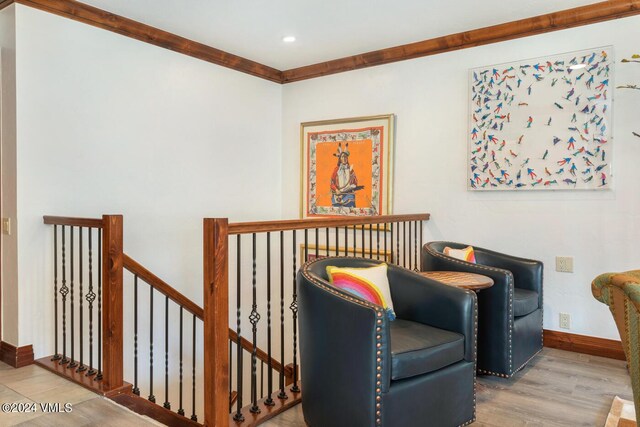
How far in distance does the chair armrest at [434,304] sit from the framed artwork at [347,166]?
1854 mm

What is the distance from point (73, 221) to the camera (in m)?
2.78

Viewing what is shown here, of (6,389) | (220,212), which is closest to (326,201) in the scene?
(220,212)

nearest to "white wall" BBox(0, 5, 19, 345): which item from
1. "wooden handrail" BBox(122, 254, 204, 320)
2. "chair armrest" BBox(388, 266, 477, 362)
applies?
"wooden handrail" BBox(122, 254, 204, 320)

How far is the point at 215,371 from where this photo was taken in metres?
1.99

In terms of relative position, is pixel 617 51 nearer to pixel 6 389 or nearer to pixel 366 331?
pixel 366 331

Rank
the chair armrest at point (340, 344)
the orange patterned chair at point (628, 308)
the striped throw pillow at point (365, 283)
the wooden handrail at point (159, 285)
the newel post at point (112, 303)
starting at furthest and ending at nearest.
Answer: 1. the wooden handrail at point (159, 285)
2. the newel post at point (112, 303)
3. the striped throw pillow at point (365, 283)
4. the chair armrest at point (340, 344)
5. the orange patterned chair at point (628, 308)

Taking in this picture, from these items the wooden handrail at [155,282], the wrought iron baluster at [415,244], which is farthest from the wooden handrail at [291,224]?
the wooden handrail at [155,282]

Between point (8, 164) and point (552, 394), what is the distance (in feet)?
12.3

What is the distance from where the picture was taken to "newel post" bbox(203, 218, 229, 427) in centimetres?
199

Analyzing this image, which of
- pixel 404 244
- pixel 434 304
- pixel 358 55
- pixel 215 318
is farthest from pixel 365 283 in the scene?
pixel 358 55

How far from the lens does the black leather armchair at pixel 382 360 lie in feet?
6.14

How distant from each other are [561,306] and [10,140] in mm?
4130

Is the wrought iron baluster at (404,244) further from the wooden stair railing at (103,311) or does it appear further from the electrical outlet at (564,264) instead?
the wooden stair railing at (103,311)

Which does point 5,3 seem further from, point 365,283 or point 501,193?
point 501,193
